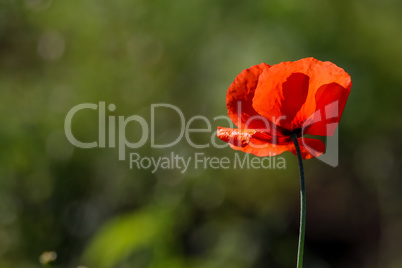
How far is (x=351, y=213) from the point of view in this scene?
2.18 m

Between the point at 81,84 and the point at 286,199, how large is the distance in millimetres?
1051

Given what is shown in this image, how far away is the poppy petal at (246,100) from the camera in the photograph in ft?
2.20

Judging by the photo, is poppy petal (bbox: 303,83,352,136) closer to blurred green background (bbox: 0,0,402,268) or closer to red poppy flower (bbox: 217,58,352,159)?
red poppy flower (bbox: 217,58,352,159)

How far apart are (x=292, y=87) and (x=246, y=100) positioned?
62 millimetres

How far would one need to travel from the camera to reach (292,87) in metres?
0.67

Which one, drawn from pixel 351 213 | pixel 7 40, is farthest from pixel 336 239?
pixel 7 40

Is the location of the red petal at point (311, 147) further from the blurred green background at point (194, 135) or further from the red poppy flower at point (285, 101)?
the blurred green background at point (194, 135)

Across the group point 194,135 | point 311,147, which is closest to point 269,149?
point 311,147

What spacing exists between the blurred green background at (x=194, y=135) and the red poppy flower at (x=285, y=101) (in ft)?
3.16

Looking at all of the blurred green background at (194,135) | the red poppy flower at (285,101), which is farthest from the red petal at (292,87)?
the blurred green background at (194,135)

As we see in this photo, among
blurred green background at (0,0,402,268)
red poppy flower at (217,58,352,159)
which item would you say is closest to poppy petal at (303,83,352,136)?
red poppy flower at (217,58,352,159)

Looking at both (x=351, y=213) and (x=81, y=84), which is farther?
(x=81, y=84)

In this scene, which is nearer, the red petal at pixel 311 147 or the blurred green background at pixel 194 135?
the red petal at pixel 311 147

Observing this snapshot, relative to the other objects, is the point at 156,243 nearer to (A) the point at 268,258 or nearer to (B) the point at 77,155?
(A) the point at 268,258
